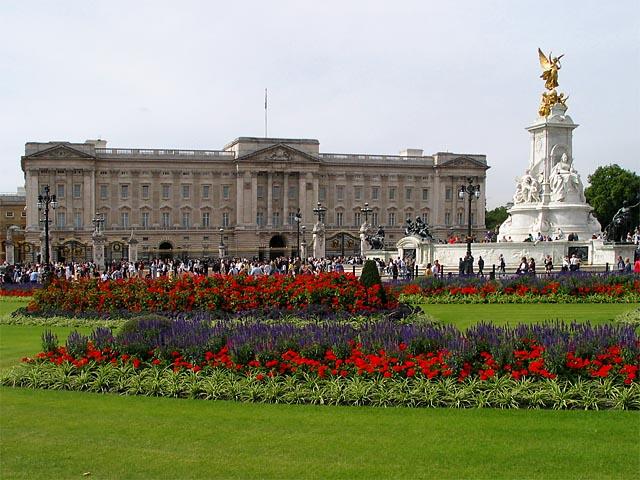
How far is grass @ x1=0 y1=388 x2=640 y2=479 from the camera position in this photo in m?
6.30

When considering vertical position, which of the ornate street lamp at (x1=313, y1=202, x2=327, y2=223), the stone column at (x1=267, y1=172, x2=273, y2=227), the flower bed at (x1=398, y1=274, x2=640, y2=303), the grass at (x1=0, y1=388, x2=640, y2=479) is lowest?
the grass at (x1=0, y1=388, x2=640, y2=479)

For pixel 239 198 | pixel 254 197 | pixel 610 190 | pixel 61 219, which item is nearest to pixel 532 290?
pixel 610 190

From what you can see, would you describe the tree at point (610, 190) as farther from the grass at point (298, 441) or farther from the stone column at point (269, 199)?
the grass at point (298, 441)

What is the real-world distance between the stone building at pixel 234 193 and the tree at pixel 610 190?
16.4 meters

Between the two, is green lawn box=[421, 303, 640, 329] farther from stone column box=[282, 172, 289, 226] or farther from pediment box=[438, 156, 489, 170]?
pediment box=[438, 156, 489, 170]

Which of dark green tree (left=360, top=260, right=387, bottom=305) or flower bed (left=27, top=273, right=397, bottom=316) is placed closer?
flower bed (left=27, top=273, right=397, bottom=316)

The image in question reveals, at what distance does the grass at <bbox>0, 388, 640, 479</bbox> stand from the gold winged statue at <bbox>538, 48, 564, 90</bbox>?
35.9 m

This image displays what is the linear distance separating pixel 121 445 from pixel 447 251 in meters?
34.3

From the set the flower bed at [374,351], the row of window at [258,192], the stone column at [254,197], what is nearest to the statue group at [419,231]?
the flower bed at [374,351]

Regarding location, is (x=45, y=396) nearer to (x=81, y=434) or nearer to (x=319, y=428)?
(x=81, y=434)

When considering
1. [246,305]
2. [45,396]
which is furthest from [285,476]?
[246,305]

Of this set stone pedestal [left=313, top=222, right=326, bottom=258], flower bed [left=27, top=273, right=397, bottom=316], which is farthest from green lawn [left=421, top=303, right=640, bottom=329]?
stone pedestal [left=313, top=222, right=326, bottom=258]

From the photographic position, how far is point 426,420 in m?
7.85

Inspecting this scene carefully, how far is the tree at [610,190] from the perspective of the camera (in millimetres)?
83000
